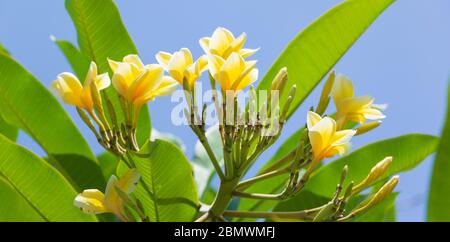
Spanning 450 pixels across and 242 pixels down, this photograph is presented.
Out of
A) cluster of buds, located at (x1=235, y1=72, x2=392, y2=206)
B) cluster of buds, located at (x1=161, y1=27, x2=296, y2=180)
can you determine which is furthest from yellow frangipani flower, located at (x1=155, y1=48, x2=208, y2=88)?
cluster of buds, located at (x1=235, y1=72, x2=392, y2=206)

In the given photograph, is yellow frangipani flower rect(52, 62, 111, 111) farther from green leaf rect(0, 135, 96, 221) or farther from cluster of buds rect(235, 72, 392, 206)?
cluster of buds rect(235, 72, 392, 206)

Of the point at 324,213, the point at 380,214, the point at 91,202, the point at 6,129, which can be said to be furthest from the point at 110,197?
the point at 380,214

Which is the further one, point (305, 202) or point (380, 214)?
point (380, 214)

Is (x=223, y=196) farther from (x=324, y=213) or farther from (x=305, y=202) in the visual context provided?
(x=305, y=202)

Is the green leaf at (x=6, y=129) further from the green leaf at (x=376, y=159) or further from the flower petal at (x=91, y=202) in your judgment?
the green leaf at (x=376, y=159)

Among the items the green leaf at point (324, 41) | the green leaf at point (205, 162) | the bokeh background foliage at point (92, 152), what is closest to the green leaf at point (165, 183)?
the bokeh background foliage at point (92, 152)
